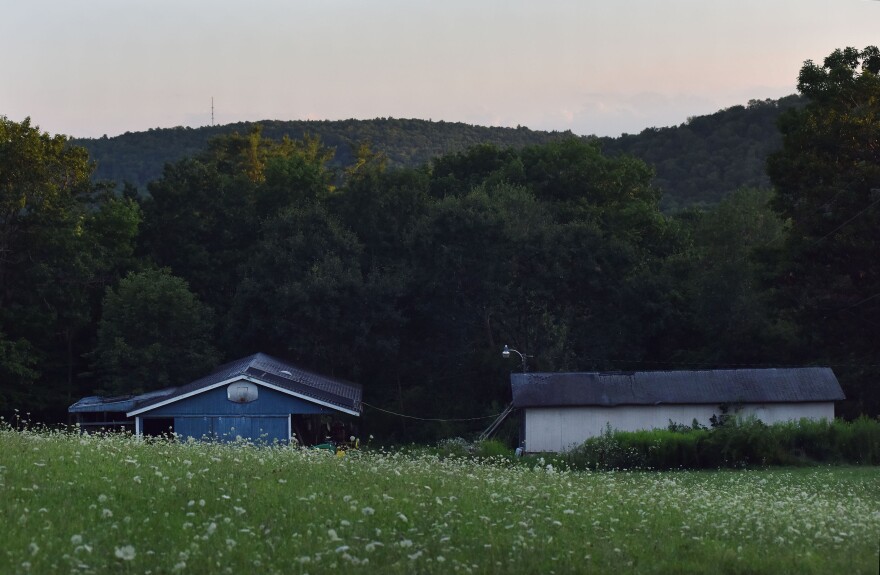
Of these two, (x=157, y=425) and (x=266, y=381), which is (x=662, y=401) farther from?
(x=157, y=425)

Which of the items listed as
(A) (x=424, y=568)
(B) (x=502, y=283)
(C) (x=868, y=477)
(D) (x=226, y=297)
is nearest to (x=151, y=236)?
(D) (x=226, y=297)

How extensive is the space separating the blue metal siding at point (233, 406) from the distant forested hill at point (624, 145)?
116ft

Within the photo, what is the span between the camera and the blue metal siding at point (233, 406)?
4397 centimetres

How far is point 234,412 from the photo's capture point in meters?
44.1

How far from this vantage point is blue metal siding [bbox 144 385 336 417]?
144 feet

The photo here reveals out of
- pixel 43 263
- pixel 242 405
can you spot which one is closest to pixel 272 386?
pixel 242 405

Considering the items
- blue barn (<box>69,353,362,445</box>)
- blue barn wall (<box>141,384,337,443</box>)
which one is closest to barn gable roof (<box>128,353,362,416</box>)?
blue barn (<box>69,353,362,445</box>)

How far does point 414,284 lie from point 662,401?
17.0m

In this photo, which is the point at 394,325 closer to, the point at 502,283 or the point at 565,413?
the point at 502,283

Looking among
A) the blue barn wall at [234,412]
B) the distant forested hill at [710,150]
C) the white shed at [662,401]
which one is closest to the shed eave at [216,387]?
the blue barn wall at [234,412]

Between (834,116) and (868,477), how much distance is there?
2297 cm

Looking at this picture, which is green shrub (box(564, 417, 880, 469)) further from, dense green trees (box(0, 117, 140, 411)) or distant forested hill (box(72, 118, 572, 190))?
distant forested hill (box(72, 118, 572, 190))

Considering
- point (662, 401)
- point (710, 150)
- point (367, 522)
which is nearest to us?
point (367, 522)

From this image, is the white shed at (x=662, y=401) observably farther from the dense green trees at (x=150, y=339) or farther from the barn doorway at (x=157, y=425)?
the dense green trees at (x=150, y=339)
